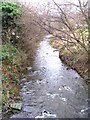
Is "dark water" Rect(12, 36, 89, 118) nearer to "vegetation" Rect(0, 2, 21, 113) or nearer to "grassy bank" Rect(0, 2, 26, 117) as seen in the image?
"grassy bank" Rect(0, 2, 26, 117)

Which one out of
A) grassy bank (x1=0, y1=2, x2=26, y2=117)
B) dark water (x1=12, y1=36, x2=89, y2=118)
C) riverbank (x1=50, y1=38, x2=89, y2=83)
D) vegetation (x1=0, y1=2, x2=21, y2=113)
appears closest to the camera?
dark water (x1=12, y1=36, x2=89, y2=118)

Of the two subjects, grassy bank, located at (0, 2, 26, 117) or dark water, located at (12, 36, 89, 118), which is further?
grassy bank, located at (0, 2, 26, 117)

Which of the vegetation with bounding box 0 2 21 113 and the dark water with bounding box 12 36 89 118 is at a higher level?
the vegetation with bounding box 0 2 21 113

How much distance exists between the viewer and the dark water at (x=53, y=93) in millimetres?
11177

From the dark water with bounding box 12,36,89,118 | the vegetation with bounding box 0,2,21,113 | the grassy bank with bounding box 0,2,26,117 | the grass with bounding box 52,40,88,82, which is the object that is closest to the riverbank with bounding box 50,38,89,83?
the grass with bounding box 52,40,88,82

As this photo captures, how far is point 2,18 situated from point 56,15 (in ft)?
13.8

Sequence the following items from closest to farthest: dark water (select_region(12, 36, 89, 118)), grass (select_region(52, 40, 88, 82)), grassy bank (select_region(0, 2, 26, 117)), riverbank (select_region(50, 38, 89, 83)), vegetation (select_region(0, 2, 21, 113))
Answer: dark water (select_region(12, 36, 89, 118)) < grassy bank (select_region(0, 2, 26, 117)) < vegetation (select_region(0, 2, 21, 113)) < riverbank (select_region(50, 38, 89, 83)) < grass (select_region(52, 40, 88, 82))

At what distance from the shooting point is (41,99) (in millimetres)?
12781

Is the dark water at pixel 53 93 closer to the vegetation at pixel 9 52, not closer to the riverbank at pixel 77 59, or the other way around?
the riverbank at pixel 77 59

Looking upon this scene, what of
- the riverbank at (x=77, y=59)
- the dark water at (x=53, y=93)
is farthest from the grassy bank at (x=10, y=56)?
the riverbank at (x=77, y=59)

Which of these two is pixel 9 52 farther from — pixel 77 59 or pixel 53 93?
pixel 53 93

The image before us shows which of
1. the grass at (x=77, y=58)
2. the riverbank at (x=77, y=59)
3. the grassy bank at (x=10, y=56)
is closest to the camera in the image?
the grassy bank at (x=10, y=56)

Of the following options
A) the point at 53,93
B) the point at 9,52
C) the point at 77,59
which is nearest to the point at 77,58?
the point at 77,59

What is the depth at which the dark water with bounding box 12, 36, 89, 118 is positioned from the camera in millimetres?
11177
